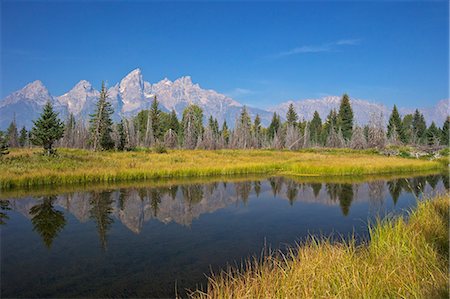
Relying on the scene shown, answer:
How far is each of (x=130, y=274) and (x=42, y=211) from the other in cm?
1031

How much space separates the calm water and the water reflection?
5 centimetres

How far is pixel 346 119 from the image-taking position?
90.6 meters

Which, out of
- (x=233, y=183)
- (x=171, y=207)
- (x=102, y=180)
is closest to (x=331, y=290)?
(x=171, y=207)

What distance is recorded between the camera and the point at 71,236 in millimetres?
12492

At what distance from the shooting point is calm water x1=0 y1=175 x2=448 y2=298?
8414mm

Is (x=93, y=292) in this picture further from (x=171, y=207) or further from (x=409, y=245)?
(x=171, y=207)

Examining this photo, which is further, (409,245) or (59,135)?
(59,135)

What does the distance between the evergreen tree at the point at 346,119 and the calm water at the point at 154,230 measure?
68508 millimetres

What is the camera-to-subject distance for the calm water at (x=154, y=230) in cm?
841

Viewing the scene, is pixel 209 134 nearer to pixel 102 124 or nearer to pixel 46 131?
pixel 102 124

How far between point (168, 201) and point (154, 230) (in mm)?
6163

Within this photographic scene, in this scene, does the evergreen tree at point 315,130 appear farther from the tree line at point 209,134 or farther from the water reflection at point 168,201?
the water reflection at point 168,201

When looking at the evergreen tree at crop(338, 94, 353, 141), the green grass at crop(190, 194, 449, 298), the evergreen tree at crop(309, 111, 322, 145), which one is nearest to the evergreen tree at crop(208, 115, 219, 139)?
the evergreen tree at crop(309, 111, 322, 145)

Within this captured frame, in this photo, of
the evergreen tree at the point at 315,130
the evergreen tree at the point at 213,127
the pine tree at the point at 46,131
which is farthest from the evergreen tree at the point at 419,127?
the pine tree at the point at 46,131
